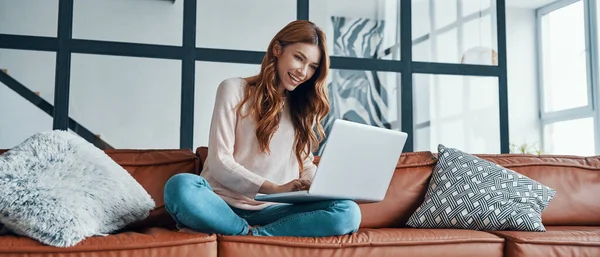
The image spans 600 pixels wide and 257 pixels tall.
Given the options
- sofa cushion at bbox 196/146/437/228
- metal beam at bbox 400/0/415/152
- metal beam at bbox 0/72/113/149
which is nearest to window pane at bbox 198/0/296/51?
→ metal beam at bbox 400/0/415/152

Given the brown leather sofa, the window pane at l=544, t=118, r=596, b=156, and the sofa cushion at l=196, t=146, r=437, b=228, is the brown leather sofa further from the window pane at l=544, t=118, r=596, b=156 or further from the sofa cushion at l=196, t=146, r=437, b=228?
the window pane at l=544, t=118, r=596, b=156

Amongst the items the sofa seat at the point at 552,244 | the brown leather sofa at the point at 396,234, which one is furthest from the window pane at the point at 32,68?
the sofa seat at the point at 552,244

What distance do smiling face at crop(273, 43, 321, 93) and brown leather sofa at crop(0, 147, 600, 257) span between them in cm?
47

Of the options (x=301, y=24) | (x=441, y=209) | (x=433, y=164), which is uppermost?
(x=301, y=24)

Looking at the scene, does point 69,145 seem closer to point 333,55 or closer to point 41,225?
point 41,225

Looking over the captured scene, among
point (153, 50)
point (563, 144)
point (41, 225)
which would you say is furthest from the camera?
point (563, 144)

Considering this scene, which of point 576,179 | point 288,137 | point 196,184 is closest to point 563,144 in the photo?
point 576,179

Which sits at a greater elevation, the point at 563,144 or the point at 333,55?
the point at 333,55

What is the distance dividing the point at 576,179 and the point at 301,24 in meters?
1.33

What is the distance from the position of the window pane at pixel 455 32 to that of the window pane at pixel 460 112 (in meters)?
0.13

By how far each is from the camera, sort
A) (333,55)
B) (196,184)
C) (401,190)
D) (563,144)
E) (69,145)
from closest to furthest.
→ (196,184) → (69,145) → (401,190) → (333,55) → (563,144)

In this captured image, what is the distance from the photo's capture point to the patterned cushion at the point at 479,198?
2.25 m

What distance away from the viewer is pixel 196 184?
186 centimetres

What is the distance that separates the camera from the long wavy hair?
2.19m
